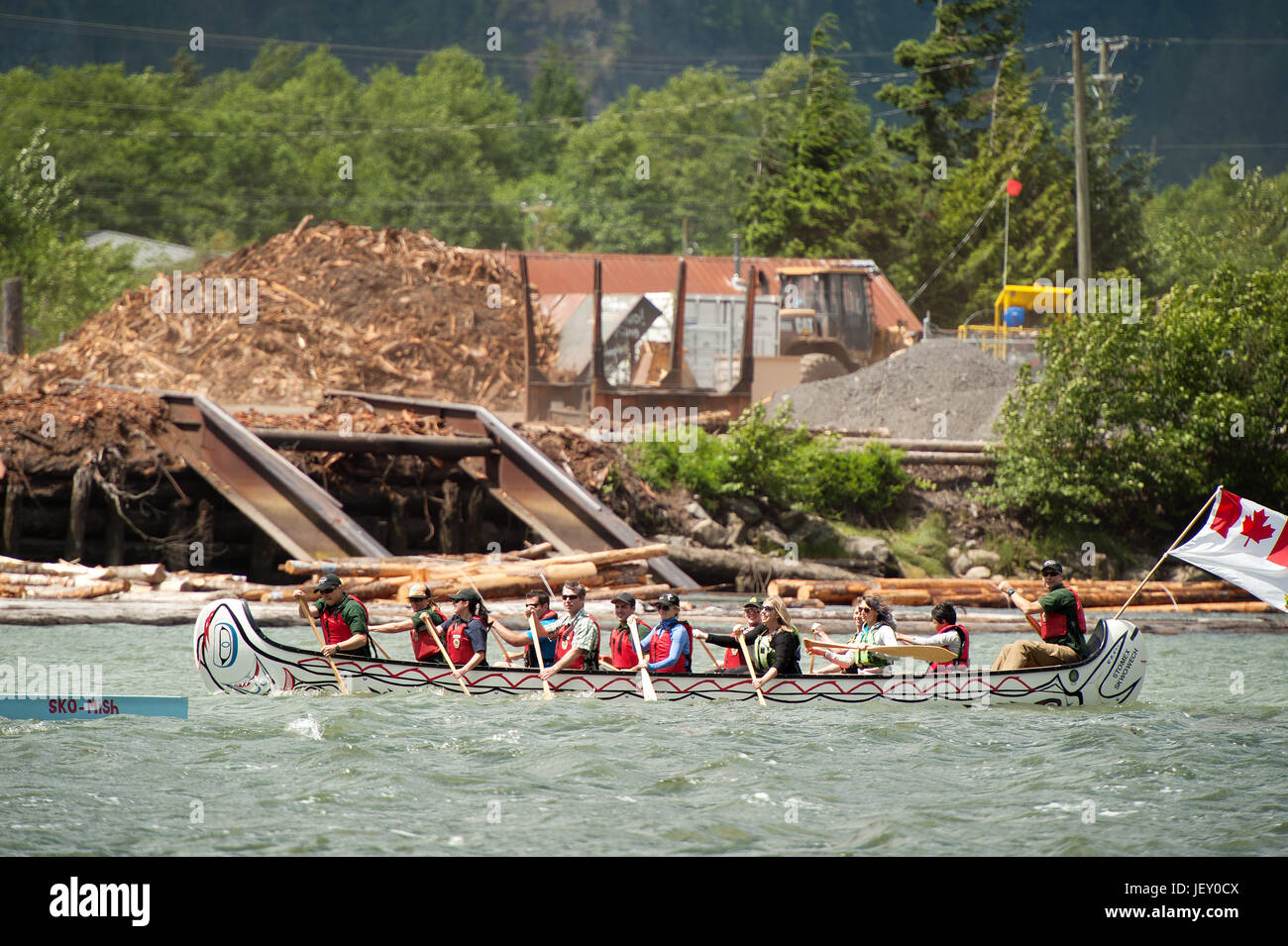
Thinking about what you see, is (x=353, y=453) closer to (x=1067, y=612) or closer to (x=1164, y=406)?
(x=1067, y=612)

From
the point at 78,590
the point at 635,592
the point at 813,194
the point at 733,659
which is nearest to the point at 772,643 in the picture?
the point at 733,659

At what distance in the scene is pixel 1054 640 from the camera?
15398 millimetres

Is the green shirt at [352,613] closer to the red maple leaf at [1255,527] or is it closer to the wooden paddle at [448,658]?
the wooden paddle at [448,658]

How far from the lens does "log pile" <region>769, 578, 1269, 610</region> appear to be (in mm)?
23409

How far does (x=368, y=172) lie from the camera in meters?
102

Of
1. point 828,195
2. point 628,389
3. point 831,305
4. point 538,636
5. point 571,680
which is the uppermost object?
point 828,195

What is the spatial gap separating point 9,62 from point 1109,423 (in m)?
159

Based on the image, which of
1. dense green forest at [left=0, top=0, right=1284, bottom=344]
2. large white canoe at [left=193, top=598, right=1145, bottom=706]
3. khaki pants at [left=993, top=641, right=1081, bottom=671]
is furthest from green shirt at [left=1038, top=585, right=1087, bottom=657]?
dense green forest at [left=0, top=0, right=1284, bottom=344]

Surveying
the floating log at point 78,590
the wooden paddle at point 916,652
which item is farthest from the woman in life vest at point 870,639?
the floating log at point 78,590

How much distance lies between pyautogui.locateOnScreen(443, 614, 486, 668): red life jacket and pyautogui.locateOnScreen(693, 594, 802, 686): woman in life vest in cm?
268

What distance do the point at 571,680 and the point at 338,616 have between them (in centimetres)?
278

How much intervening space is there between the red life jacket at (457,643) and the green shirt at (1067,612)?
20.6 feet

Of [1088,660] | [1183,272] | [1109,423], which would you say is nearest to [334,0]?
[1183,272]
